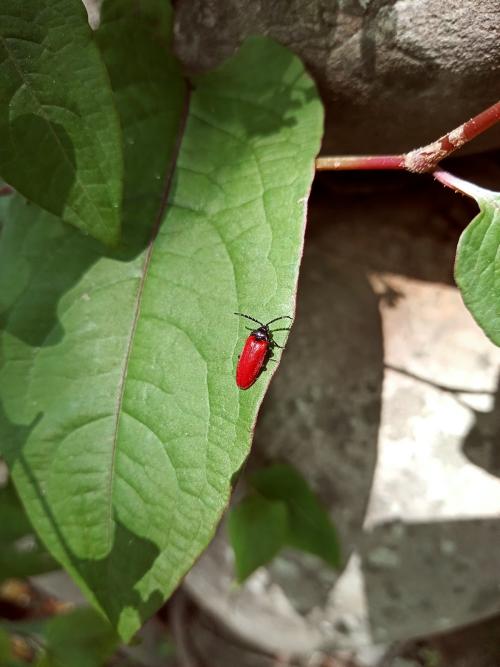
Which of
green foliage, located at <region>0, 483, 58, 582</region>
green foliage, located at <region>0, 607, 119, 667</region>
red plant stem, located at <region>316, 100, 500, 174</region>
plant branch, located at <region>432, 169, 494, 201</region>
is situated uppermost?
red plant stem, located at <region>316, 100, 500, 174</region>

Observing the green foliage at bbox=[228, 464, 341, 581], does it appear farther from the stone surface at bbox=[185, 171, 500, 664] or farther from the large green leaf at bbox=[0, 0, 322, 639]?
the large green leaf at bbox=[0, 0, 322, 639]

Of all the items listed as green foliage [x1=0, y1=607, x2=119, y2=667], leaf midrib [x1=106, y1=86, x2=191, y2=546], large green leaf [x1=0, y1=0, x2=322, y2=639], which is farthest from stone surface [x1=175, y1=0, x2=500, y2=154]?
green foliage [x1=0, y1=607, x2=119, y2=667]

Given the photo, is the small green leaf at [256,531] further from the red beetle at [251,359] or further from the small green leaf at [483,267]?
the small green leaf at [483,267]

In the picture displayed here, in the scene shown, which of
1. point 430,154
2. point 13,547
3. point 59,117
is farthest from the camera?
point 13,547

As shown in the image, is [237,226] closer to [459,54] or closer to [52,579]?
[459,54]

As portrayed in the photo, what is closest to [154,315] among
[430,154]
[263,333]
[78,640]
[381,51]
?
[263,333]

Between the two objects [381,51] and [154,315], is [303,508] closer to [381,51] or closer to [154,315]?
[154,315]

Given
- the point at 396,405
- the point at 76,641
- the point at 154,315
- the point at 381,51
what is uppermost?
the point at 381,51
